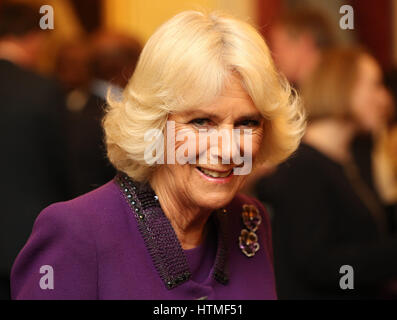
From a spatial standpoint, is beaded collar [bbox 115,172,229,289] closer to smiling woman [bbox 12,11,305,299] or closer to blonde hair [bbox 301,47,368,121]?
smiling woman [bbox 12,11,305,299]

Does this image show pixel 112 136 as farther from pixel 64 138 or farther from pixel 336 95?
pixel 336 95

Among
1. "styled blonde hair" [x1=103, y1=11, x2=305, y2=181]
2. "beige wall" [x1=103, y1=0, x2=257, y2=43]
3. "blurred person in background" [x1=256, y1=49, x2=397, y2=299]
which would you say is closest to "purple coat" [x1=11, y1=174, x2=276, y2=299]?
"styled blonde hair" [x1=103, y1=11, x2=305, y2=181]

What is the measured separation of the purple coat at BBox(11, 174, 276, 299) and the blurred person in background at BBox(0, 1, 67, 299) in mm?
680

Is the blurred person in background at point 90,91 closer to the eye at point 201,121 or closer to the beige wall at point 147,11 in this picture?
the eye at point 201,121

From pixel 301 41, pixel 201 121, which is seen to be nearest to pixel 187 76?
pixel 201 121

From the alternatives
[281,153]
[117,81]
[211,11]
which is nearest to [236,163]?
[281,153]

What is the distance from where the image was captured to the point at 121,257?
1.81 m

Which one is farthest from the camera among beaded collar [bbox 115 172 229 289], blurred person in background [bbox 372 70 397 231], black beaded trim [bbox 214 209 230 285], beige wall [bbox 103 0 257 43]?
beige wall [bbox 103 0 257 43]

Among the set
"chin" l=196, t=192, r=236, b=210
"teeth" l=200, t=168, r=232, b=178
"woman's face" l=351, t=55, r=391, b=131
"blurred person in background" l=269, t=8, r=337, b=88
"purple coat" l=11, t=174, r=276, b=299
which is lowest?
"purple coat" l=11, t=174, r=276, b=299

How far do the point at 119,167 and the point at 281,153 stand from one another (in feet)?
1.46

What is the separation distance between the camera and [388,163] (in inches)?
182

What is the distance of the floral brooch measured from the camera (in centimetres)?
208

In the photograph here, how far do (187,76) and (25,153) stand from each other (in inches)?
47.5
